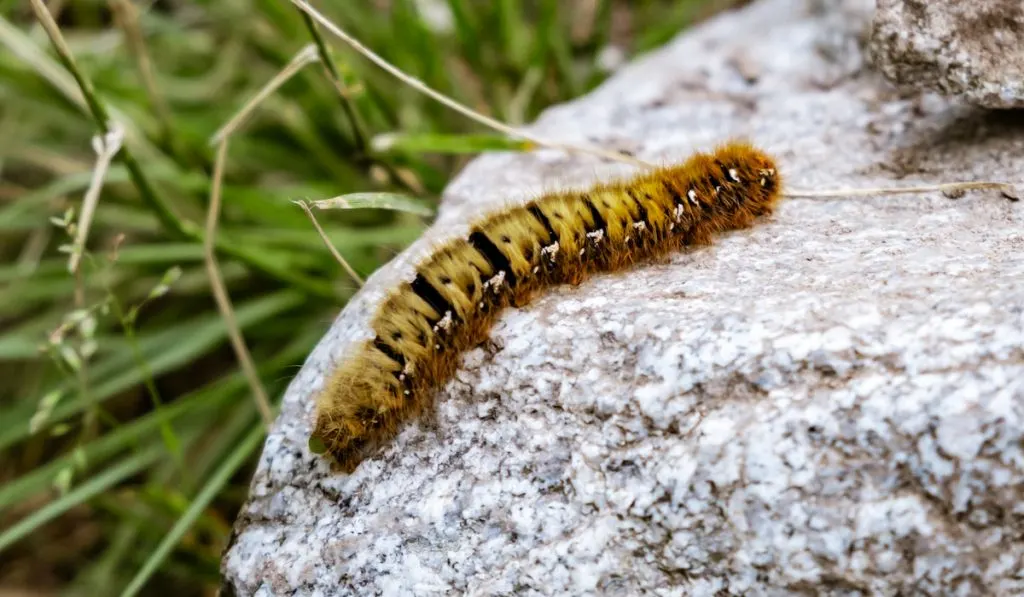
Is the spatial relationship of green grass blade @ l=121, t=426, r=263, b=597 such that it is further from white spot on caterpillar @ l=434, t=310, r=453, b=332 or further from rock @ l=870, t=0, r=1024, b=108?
rock @ l=870, t=0, r=1024, b=108

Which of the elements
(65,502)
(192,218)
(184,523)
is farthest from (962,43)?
(192,218)

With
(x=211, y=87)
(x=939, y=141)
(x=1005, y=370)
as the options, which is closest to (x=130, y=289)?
(x=211, y=87)

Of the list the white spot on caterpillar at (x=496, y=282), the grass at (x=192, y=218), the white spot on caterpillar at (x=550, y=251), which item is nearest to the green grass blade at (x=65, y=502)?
the grass at (x=192, y=218)

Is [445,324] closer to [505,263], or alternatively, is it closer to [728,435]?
[505,263]

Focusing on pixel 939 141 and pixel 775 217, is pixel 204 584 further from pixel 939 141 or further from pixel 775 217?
pixel 939 141

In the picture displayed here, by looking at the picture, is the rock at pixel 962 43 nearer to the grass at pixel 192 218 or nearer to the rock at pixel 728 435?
the rock at pixel 728 435
